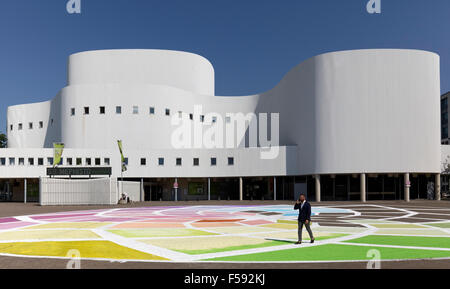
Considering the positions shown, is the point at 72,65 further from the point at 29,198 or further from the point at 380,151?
the point at 380,151

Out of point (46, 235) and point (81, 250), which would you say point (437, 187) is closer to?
point (46, 235)

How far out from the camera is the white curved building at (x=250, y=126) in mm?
44562

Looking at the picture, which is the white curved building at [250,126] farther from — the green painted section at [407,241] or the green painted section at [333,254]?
the green painted section at [333,254]

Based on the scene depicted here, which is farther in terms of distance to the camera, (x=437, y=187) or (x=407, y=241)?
(x=437, y=187)

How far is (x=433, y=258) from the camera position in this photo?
10695 millimetres

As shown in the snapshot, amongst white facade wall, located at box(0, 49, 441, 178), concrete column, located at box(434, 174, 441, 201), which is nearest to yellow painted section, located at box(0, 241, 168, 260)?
white facade wall, located at box(0, 49, 441, 178)

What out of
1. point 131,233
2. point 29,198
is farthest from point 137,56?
point 131,233

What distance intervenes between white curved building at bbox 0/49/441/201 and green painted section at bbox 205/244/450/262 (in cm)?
3457

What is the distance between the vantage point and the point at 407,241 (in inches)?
549

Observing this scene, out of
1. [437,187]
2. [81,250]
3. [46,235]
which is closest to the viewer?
[81,250]

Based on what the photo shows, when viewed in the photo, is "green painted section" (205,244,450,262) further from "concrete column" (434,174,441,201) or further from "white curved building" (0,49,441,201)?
"concrete column" (434,174,441,201)

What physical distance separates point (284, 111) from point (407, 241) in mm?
42024

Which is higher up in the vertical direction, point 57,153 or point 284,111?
point 284,111

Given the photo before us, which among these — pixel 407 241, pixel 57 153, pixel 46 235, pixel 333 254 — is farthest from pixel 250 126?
pixel 333 254
